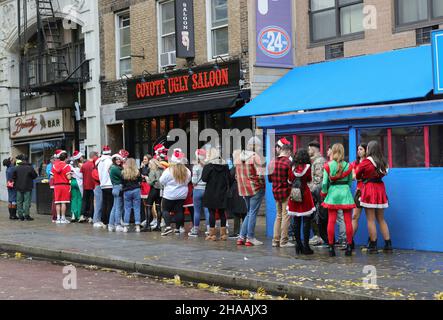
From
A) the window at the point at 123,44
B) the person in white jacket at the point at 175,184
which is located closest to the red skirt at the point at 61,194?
the person in white jacket at the point at 175,184

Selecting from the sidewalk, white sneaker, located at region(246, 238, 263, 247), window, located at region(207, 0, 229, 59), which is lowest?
the sidewalk

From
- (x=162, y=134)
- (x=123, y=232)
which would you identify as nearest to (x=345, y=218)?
(x=123, y=232)

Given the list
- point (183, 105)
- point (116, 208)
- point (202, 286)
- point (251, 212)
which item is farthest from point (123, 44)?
point (202, 286)

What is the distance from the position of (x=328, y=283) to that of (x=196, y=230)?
20.1ft

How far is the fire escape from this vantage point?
976 inches

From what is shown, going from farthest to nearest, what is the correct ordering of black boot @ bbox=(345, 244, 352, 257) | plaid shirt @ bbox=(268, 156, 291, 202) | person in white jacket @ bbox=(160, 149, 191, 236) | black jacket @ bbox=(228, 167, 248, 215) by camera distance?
person in white jacket @ bbox=(160, 149, 191, 236) → black jacket @ bbox=(228, 167, 248, 215) → plaid shirt @ bbox=(268, 156, 291, 202) → black boot @ bbox=(345, 244, 352, 257)

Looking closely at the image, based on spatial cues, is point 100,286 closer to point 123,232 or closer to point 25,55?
point 123,232

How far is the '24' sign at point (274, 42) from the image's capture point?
57.9 ft

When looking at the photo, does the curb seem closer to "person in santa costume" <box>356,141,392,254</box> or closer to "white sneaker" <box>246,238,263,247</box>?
"white sneaker" <box>246,238,263,247</box>

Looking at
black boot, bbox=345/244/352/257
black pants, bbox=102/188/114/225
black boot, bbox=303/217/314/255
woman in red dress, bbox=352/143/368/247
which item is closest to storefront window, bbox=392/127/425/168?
woman in red dress, bbox=352/143/368/247

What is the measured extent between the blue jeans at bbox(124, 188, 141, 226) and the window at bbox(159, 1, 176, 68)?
257 inches

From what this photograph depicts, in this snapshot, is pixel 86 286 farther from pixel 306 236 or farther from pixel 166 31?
pixel 166 31

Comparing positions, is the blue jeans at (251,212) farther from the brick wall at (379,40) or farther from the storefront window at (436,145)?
the brick wall at (379,40)

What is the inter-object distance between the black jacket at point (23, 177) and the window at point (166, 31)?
5.17 meters
